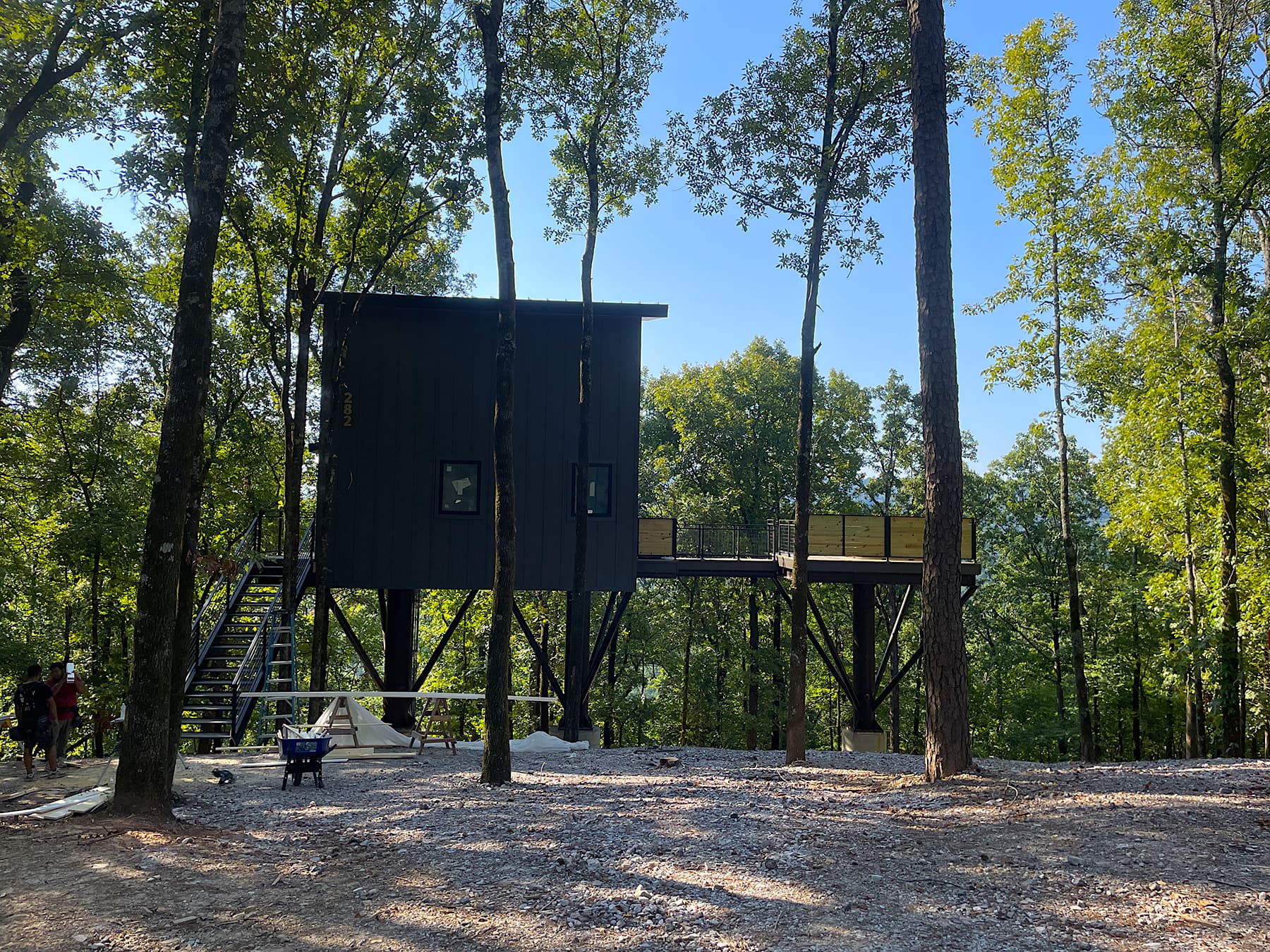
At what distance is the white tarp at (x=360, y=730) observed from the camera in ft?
41.6

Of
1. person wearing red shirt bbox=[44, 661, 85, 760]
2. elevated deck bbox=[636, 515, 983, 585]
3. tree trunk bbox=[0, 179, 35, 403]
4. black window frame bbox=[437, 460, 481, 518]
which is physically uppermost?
tree trunk bbox=[0, 179, 35, 403]

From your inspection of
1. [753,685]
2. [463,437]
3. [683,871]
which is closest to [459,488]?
[463,437]

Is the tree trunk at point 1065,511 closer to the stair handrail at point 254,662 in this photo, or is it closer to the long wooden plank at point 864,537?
the long wooden plank at point 864,537

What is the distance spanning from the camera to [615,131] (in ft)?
54.2

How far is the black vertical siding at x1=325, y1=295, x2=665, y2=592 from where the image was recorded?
51.0 ft

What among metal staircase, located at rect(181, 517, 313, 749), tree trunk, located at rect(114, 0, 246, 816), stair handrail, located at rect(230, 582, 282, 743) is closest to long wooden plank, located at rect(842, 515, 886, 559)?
metal staircase, located at rect(181, 517, 313, 749)

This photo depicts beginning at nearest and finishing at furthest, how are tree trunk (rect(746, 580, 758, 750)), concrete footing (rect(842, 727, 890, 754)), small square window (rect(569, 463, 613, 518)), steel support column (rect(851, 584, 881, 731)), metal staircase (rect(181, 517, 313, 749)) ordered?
metal staircase (rect(181, 517, 313, 749))
small square window (rect(569, 463, 613, 518))
concrete footing (rect(842, 727, 890, 754))
steel support column (rect(851, 584, 881, 731))
tree trunk (rect(746, 580, 758, 750))

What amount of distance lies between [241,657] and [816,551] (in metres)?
12.3

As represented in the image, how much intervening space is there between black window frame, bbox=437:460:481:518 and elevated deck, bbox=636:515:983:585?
4524 mm

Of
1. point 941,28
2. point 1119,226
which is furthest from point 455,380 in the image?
point 1119,226

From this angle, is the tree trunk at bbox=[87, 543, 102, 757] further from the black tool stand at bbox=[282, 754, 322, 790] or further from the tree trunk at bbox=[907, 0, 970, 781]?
the tree trunk at bbox=[907, 0, 970, 781]

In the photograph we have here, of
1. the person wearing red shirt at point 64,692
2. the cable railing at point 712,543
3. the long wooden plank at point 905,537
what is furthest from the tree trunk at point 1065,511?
the person wearing red shirt at point 64,692

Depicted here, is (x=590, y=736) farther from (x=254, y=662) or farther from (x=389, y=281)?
(x=389, y=281)

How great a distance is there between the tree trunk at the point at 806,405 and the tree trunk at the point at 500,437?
15.1ft
